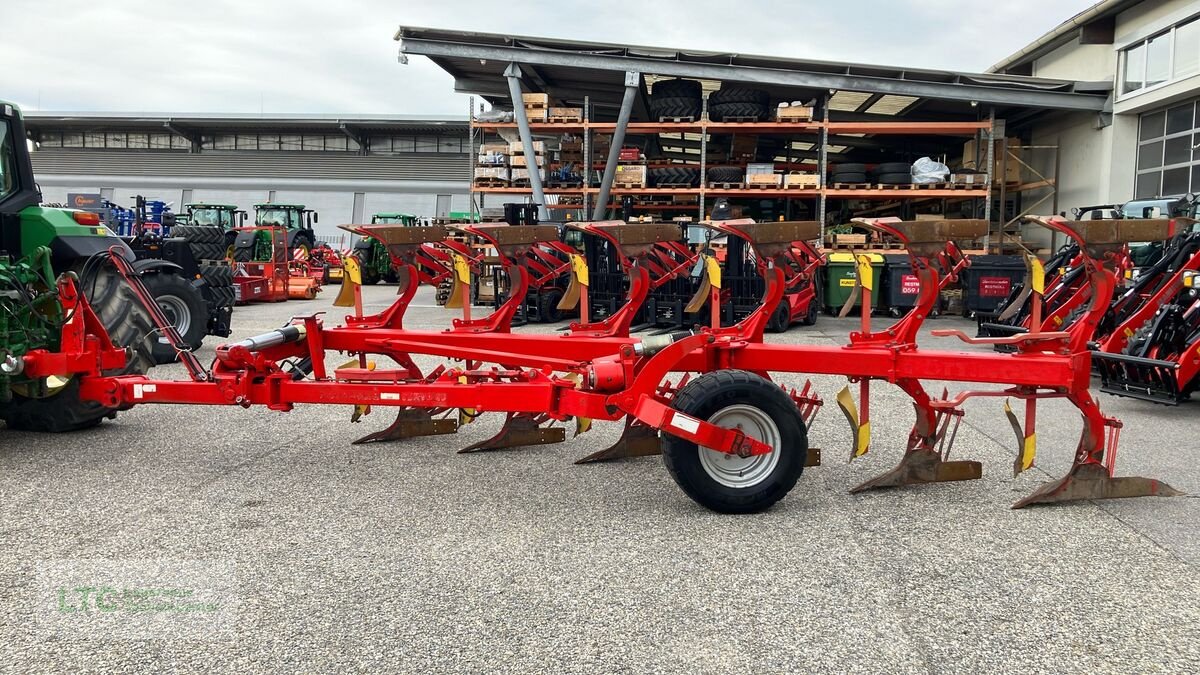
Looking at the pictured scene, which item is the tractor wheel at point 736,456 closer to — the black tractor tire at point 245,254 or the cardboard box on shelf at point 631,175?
the cardboard box on shelf at point 631,175

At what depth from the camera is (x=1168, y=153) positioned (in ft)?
53.8

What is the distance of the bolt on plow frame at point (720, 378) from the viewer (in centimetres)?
429

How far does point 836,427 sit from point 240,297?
1301 cm

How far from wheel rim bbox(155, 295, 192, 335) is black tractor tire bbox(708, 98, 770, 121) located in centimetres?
1159

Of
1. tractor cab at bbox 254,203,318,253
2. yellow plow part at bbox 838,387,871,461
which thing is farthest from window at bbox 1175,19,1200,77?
tractor cab at bbox 254,203,318,253

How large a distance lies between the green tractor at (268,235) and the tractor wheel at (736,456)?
16195 millimetres

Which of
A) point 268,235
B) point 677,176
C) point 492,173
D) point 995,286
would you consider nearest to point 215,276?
point 492,173

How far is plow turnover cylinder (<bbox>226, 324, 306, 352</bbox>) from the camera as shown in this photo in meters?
4.96

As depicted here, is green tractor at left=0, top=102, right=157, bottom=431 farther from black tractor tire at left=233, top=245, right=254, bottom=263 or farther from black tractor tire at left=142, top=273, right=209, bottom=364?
black tractor tire at left=233, top=245, right=254, bottom=263

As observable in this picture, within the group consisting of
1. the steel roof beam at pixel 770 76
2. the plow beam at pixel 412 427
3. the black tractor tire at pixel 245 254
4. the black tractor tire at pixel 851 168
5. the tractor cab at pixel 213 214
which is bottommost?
the plow beam at pixel 412 427

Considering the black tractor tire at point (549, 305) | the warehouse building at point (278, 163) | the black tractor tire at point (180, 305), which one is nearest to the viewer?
the black tractor tire at point (180, 305)

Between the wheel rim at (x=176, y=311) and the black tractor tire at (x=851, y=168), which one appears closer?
the wheel rim at (x=176, y=311)

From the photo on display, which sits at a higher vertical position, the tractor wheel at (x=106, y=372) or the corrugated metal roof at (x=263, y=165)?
the corrugated metal roof at (x=263, y=165)

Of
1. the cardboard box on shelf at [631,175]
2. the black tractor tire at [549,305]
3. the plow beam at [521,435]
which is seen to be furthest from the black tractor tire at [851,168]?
the plow beam at [521,435]
